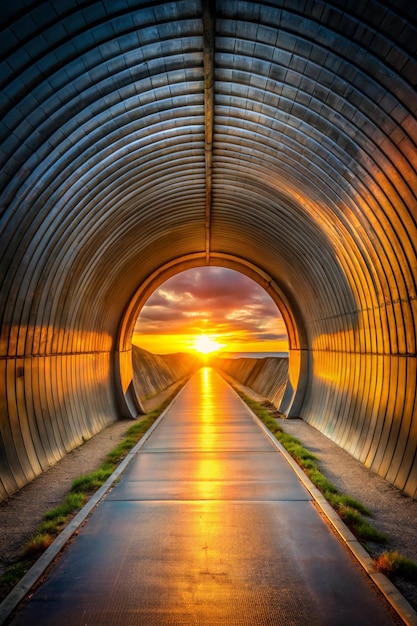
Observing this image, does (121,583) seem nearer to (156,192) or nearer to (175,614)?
(175,614)

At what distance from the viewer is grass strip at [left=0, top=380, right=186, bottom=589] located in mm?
4828

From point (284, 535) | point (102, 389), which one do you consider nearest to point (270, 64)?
point (284, 535)

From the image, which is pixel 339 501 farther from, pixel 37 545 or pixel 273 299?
pixel 273 299

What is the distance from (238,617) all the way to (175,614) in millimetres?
547

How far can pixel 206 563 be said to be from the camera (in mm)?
4840

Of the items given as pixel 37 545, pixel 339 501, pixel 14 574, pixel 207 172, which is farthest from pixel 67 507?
pixel 207 172

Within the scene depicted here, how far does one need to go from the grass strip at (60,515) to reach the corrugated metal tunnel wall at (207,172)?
118cm

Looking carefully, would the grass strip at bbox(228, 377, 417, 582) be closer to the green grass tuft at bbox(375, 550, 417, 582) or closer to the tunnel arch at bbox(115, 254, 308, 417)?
the green grass tuft at bbox(375, 550, 417, 582)

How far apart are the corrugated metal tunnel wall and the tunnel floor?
2.40 meters

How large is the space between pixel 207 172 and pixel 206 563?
876cm

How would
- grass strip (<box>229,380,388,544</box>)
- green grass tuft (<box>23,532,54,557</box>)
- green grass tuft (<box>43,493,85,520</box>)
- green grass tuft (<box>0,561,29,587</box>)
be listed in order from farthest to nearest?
green grass tuft (<box>43,493,85,520</box>) → grass strip (<box>229,380,388,544</box>) → green grass tuft (<box>23,532,54,557</box>) → green grass tuft (<box>0,561,29,587</box>)

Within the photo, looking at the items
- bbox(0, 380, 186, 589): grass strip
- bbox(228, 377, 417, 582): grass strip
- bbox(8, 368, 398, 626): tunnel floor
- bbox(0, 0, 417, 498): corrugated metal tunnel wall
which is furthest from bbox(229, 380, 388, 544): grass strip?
bbox(0, 380, 186, 589): grass strip

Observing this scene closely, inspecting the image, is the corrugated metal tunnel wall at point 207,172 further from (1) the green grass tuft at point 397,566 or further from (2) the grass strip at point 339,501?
(1) the green grass tuft at point 397,566

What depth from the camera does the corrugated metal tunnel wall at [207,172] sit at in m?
5.79
